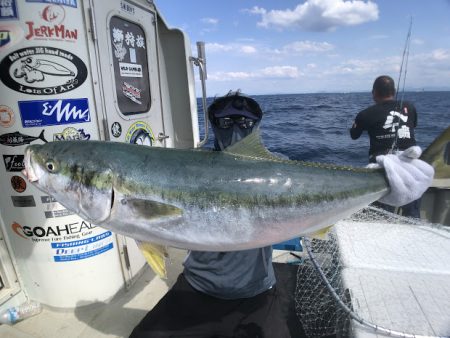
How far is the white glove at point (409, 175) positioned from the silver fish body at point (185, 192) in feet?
1.39

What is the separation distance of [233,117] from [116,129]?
1.66 meters

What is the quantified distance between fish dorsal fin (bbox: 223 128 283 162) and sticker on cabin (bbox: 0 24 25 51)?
2217 millimetres

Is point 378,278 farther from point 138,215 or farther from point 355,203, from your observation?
point 138,215

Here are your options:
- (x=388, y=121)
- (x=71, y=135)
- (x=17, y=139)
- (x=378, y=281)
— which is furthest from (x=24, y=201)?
(x=388, y=121)

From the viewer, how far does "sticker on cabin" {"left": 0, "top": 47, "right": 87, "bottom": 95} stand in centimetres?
273

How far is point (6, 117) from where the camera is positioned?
2.83 metres

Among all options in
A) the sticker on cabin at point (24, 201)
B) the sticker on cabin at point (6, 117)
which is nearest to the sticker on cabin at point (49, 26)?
the sticker on cabin at point (6, 117)

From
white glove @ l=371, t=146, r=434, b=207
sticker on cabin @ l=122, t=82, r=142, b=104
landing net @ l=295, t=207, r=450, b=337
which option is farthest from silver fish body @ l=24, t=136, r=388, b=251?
sticker on cabin @ l=122, t=82, r=142, b=104

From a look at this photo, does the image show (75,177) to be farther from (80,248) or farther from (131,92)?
(131,92)

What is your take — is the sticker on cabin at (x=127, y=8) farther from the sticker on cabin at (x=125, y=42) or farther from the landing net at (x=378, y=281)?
the landing net at (x=378, y=281)

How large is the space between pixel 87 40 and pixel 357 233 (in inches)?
136

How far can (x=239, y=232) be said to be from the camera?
181 cm

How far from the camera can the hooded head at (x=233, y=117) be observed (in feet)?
8.62

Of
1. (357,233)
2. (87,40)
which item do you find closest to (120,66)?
(87,40)
